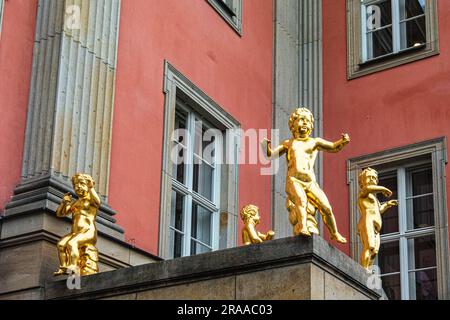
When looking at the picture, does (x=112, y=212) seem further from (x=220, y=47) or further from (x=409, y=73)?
(x=409, y=73)

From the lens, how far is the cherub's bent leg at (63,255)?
9211 millimetres

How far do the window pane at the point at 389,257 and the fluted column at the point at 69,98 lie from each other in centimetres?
516

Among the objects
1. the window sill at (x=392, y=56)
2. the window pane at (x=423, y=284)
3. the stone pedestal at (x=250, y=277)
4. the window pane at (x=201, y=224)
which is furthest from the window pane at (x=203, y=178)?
the stone pedestal at (x=250, y=277)

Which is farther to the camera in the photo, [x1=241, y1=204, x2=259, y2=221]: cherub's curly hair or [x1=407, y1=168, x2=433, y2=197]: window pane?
[x1=407, y1=168, x2=433, y2=197]: window pane

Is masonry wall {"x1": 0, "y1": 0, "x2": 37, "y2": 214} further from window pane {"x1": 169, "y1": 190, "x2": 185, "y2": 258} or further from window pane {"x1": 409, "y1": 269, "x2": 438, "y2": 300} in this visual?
window pane {"x1": 409, "y1": 269, "x2": 438, "y2": 300}

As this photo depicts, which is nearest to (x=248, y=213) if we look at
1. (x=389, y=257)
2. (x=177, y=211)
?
(x=177, y=211)

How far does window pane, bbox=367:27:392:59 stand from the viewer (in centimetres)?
1588

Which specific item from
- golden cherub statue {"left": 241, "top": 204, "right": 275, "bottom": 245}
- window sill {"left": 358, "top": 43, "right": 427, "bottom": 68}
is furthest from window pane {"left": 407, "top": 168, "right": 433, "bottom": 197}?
golden cherub statue {"left": 241, "top": 204, "right": 275, "bottom": 245}

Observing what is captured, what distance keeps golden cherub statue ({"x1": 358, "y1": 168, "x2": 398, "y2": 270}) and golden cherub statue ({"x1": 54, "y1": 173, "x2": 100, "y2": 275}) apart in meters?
2.49

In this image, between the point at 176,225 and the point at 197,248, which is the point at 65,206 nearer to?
the point at 176,225

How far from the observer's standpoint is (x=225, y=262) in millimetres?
8211

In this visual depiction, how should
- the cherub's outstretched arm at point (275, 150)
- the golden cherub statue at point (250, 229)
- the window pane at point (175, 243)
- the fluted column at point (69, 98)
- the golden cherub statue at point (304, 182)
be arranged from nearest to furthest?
the golden cherub statue at point (304, 182) < the cherub's outstretched arm at point (275, 150) < the golden cherub statue at point (250, 229) < the fluted column at point (69, 98) < the window pane at point (175, 243)

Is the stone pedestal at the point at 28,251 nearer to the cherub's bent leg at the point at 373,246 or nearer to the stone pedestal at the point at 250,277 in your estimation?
the stone pedestal at the point at 250,277

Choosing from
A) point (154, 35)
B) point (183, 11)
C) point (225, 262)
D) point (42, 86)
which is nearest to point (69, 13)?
point (42, 86)
